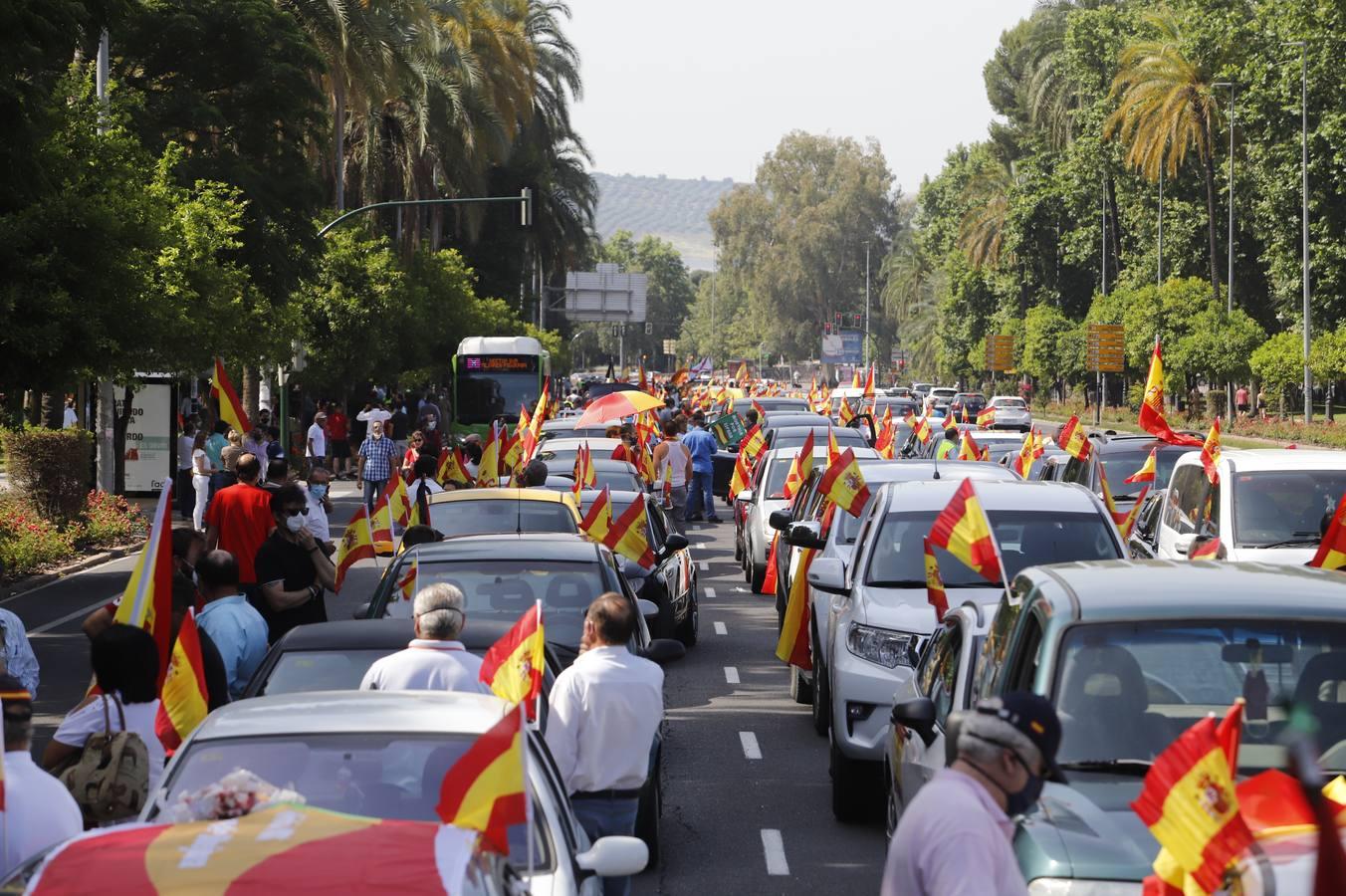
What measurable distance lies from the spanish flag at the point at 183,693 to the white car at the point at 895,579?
3668 millimetres

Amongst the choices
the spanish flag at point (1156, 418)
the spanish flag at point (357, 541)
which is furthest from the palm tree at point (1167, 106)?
the spanish flag at point (357, 541)

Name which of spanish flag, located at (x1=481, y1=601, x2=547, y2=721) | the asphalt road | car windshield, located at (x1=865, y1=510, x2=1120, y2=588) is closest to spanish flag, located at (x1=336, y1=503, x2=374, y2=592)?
the asphalt road

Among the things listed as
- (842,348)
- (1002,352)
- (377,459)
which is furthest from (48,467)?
(842,348)

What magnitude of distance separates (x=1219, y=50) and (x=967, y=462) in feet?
180

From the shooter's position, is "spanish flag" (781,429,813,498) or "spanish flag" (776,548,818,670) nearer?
"spanish flag" (776,548,818,670)

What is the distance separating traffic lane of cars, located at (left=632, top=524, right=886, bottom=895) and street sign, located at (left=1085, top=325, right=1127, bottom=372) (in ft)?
197

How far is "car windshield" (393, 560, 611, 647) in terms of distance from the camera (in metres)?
10.9

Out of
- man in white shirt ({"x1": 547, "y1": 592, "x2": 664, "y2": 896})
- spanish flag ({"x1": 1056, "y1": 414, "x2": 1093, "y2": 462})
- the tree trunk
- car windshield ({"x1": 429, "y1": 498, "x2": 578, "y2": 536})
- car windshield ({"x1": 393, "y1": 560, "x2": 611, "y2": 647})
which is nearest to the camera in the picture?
man in white shirt ({"x1": 547, "y1": 592, "x2": 664, "y2": 896})

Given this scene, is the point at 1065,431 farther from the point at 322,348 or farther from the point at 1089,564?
the point at 322,348

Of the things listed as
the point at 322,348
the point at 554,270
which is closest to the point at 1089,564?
the point at 322,348

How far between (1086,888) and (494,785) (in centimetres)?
184

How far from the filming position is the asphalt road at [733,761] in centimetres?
921

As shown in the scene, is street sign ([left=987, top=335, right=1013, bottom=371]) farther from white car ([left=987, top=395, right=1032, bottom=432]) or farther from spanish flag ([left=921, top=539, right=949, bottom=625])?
spanish flag ([left=921, top=539, right=949, bottom=625])

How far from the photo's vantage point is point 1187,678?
6594mm
